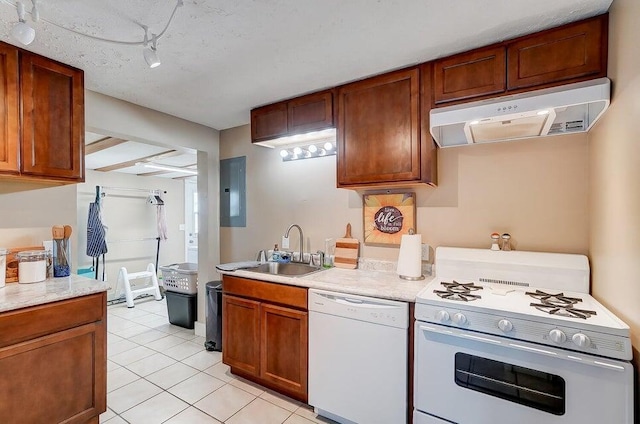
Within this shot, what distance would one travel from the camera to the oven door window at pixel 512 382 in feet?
4.23

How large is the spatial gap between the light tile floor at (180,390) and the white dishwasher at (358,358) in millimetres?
243

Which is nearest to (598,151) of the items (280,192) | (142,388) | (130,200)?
(280,192)

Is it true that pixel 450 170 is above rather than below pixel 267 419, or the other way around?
Result: above

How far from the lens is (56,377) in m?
1.67

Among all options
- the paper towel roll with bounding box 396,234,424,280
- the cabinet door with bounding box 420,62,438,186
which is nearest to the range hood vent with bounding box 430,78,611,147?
the cabinet door with bounding box 420,62,438,186

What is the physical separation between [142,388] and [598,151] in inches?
135

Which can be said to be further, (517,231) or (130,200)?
(130,200)

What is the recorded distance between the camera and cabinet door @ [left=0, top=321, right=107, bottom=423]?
1.52 m

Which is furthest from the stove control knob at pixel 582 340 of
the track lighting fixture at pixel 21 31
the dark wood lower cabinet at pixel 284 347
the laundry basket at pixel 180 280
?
the laundry basket at pixel 180 280

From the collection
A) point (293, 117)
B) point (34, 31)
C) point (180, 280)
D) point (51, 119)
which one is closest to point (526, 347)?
point (293, 117)

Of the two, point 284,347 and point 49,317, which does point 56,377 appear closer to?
point 49,317

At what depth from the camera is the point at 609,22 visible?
1.45 metres

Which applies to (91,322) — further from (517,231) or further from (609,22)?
(609,22)

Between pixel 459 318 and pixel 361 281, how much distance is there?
708mm
